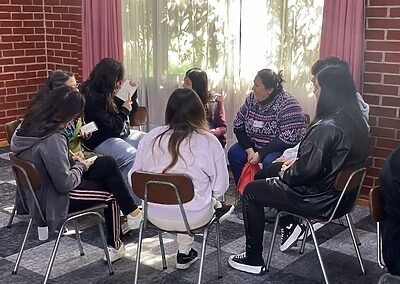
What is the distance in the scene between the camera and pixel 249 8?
4.22 meters

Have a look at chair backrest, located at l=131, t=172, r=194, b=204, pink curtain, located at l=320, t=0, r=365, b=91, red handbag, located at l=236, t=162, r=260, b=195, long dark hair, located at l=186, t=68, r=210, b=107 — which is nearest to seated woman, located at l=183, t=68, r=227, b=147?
long dark hair, located at l=186, t=68, r=210, b=107

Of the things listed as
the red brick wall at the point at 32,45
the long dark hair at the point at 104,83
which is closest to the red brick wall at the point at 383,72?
the long dark hair at the point at 104,83

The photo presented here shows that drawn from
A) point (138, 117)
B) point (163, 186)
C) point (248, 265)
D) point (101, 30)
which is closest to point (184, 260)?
point (248, 265)

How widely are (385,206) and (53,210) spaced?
148 centimetres

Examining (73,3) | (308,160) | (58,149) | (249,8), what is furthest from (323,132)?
(73,3)

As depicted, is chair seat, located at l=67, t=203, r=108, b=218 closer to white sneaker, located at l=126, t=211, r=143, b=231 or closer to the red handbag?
white sneaker, located at l=126, t=211, r=143, b=231

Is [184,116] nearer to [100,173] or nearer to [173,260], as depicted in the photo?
[100,173]

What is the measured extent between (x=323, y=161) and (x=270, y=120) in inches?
42.2

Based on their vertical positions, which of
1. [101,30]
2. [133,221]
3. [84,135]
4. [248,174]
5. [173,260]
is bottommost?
[173,260]

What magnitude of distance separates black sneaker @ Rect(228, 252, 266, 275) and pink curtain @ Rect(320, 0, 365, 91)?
→ 151 centimetres

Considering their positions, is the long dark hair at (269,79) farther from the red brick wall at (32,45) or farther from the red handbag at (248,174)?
the red brick wall at (32,45)

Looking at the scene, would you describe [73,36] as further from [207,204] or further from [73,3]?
[207,204]

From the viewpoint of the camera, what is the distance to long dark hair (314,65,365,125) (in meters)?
2.71

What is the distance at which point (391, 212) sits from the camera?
2121 mm
